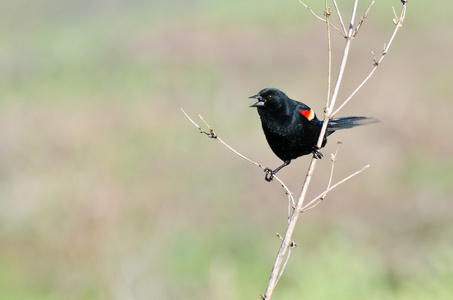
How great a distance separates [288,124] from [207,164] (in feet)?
31.0

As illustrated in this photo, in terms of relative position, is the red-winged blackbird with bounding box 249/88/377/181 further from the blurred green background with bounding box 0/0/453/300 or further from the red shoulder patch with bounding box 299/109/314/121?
the blurred green background with bounding box 0/0/453/300

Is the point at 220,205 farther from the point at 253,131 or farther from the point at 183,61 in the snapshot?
the point at 183,61

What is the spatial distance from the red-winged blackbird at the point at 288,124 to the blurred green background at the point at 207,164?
3.39 meters

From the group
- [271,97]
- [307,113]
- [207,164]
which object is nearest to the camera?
[271,97]

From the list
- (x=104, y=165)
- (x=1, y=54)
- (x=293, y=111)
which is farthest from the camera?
(x=1, y=54)

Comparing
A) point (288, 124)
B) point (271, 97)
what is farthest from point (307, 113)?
point (271, 97)

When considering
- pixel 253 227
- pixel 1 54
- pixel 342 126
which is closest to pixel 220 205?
pixel 253 227

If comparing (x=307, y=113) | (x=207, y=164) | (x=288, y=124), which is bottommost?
(x=288, y=124)

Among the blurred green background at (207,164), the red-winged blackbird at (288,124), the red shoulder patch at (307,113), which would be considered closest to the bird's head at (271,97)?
the red-winged blackbird at (288,124)

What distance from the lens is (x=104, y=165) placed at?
33.8 ft

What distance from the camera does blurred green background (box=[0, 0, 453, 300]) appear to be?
8.64 metres

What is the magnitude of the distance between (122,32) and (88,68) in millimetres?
4085

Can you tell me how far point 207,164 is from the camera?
43.2 ft

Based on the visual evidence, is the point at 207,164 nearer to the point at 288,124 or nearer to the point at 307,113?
the point at 307,113
